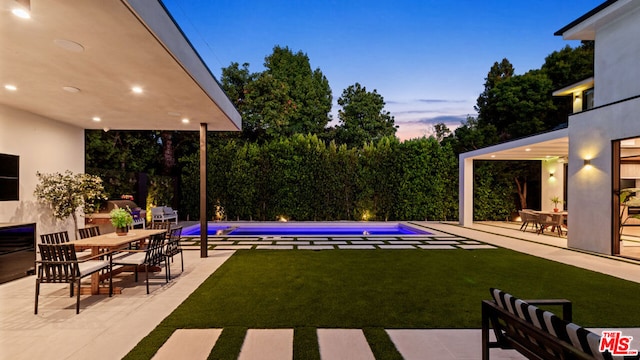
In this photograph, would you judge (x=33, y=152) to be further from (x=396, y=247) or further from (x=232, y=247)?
(x=396, y=247)

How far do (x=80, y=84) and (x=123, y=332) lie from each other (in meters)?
3.72

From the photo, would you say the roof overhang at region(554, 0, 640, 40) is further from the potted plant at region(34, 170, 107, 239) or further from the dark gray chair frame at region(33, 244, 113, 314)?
the potted plant at region(34, 170, 107, 239)

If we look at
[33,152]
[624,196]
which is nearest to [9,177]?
[33,152]

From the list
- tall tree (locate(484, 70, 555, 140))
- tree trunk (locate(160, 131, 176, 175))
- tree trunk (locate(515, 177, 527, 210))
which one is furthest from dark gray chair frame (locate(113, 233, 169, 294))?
tall tree (locate(484, 70, 555, 140))

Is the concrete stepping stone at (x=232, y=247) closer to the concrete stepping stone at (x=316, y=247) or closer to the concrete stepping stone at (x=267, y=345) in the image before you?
the concrete stepping stone at (x=316, y=247)

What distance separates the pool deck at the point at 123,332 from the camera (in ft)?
9.66

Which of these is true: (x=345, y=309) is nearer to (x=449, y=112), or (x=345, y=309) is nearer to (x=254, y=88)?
(x=254, y=88)

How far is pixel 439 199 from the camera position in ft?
49.3

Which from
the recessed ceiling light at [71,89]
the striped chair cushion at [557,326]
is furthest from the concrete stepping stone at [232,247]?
the striped chair cushion at [557,326]

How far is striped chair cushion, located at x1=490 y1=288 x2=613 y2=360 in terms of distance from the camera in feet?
5.31

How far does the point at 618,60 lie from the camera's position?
7.61 metres

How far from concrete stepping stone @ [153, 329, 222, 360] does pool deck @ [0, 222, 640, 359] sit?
0.06 feet

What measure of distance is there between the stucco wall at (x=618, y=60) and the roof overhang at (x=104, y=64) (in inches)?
340

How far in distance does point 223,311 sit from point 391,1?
73.7 ft
